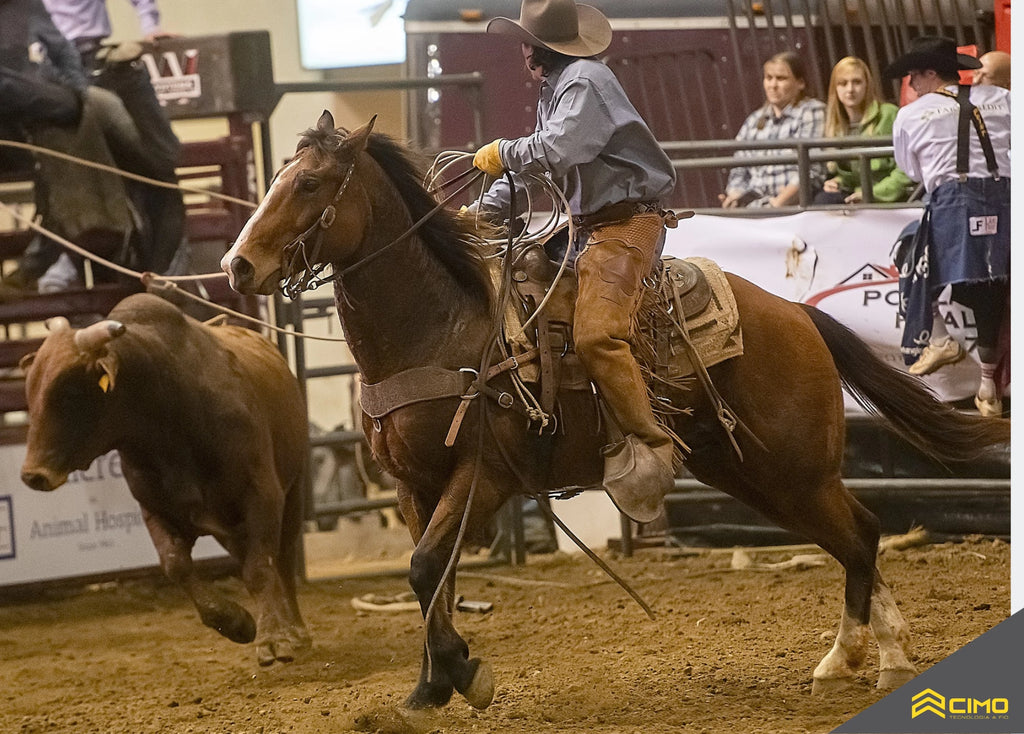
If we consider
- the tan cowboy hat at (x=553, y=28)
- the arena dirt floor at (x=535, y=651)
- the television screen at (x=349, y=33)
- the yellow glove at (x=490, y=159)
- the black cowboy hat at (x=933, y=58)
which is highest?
the television screen at (x=349, y=33)

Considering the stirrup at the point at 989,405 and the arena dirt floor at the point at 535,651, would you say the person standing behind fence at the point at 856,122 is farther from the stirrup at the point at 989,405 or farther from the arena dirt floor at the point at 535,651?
the arena dirt floor at the point at 535,651

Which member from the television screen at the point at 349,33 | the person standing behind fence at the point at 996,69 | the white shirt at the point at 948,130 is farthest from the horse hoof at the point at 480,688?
the television screen at the point at 349,33

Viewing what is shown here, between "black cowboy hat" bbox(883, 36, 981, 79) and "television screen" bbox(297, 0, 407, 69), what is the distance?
171 inches

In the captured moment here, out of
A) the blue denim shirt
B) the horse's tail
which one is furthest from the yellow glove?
the horse's tail

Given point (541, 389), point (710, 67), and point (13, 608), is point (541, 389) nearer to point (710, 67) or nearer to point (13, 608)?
point (13, 608)

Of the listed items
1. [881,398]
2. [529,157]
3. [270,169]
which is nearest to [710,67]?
[270,169]

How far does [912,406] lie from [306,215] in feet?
7.60

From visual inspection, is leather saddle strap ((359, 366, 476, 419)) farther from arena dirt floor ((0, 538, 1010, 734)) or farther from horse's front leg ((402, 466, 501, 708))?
arena dirt floor ((0, 538, 1010, 734))

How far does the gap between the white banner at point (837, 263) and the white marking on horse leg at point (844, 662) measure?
2.44 m

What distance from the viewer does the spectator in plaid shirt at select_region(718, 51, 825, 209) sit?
7227mm

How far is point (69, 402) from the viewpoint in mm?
5160

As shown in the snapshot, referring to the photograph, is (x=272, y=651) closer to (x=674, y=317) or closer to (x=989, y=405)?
(x=674, y=317)

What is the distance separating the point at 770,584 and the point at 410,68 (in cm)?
409

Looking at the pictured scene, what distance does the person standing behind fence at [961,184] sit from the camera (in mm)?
6172
